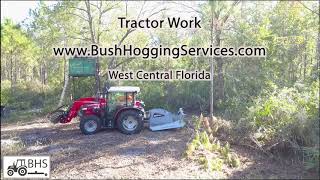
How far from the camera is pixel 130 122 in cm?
1140

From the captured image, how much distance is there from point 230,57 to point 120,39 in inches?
226

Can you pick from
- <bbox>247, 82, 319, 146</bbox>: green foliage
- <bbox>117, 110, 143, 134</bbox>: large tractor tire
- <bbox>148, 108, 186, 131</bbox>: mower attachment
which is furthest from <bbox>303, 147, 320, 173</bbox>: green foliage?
<bbox>117, 110, 143, 134</bbox>: large tractor tire

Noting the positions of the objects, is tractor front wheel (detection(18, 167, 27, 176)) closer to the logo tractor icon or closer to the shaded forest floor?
the logo tractor icon

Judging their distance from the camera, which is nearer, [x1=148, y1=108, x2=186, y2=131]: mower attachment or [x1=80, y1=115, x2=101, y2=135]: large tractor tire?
[x1=80, y1=115, x2=101, y2=135]: large tractor tire

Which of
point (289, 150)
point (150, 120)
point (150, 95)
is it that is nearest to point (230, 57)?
point (150, 95)

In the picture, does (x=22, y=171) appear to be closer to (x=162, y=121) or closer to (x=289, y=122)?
(x=162, y=121)

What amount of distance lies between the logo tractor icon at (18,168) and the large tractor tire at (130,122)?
4.37 metres

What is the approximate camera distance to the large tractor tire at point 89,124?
1140cm

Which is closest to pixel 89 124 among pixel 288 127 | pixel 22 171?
pixel 22 171

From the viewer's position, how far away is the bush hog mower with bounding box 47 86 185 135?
37.2 feet

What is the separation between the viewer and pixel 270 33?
15445mm

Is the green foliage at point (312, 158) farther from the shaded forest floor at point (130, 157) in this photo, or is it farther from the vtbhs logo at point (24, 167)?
the vtbhs logo at point (24, 167)

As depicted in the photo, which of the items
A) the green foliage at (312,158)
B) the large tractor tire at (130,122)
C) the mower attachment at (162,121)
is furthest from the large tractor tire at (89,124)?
the green foliage at (312,158)

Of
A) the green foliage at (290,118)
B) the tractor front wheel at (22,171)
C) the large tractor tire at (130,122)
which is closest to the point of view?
the tractor front wheel at (22,171)
